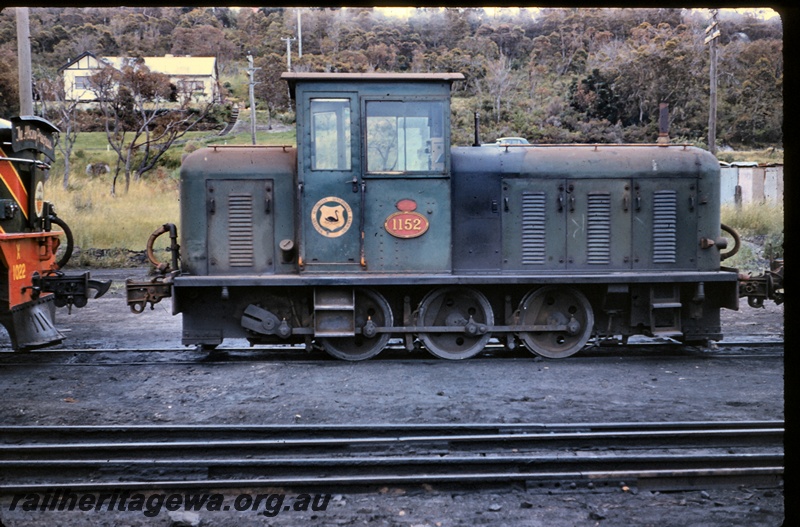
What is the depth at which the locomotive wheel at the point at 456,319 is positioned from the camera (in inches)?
338

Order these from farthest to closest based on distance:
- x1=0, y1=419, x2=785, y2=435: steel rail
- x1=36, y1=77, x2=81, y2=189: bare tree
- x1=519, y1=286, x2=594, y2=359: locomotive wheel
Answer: x1=36, y1=77, x2=81, y2=189: bare tree
x1=519, y1=286, x2=594, y2=359: locomotive wheel
x1=0, y1=419, x2=785, y2=435: steel rail

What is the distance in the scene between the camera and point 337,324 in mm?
8398

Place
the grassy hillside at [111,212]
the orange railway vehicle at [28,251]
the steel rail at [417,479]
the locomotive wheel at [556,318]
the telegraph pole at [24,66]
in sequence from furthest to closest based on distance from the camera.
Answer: the grassy hillside at [111,212], the telegraph pole at [24,66], the locomotive wheel at [556,318], the orange railway vehicle at [28,251], the steel rail at [417,479]

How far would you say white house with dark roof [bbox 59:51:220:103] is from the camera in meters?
36.8

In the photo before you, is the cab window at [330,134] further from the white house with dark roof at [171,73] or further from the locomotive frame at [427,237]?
the white house with dark roof at [171,73]

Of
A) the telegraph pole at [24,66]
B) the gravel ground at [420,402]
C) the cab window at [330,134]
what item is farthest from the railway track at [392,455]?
the telegraph pole at [24,66]

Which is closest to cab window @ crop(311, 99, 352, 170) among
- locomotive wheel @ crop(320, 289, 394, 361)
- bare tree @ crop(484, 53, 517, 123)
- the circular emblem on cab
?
the circular emblem on cab

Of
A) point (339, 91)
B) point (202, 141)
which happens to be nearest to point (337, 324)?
point (339, 91)

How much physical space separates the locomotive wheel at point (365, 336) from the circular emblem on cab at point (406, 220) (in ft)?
2.90

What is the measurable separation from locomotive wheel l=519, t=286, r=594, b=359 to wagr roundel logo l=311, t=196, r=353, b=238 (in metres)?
2.55

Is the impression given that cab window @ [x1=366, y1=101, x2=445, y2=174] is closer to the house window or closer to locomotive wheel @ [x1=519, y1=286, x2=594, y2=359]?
locomotive wheel @ [x1=519, y1=286, x2=594, y2=359]

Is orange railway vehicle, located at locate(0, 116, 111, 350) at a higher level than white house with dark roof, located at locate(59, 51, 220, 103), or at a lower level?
lower

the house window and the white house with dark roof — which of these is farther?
the white house with dark roof

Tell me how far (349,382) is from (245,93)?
43.2 m
